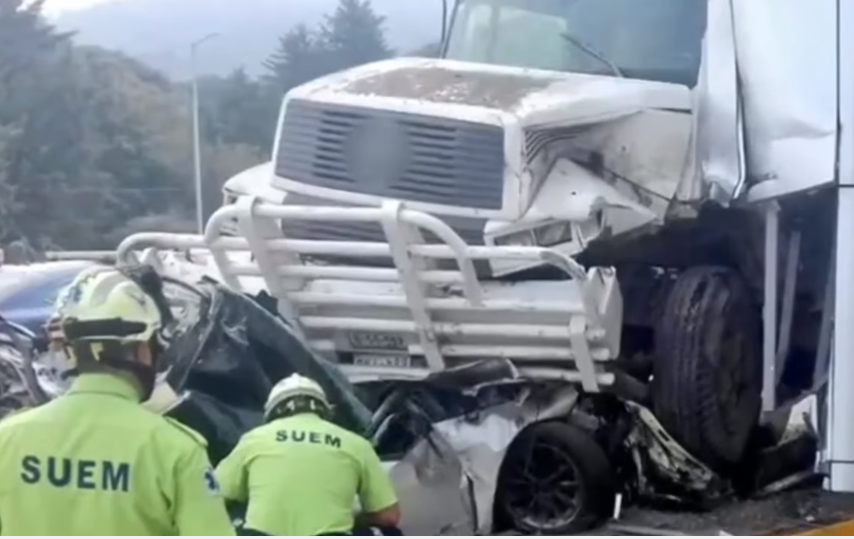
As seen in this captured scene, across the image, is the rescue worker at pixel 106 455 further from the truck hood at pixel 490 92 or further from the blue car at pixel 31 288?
the truck hood at pixel 490 92

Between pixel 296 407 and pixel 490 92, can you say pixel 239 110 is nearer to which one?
pixel 490 92

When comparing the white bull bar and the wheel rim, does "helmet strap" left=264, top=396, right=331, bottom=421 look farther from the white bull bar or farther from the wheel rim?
the wheel rim

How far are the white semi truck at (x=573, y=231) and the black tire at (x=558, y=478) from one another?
0.06 meters

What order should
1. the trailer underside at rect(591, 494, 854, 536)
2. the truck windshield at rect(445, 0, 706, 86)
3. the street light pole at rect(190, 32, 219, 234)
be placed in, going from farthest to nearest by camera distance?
the truck windshield at rect(445, 0, 706, 86), the street light pole at rect(190, 32, 219, 234), the trailer underside at rect(591, 494, 854, 536)

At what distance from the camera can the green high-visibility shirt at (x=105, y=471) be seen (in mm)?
2820

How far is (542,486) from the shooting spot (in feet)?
17.3

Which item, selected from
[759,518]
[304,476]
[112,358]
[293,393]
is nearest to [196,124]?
[293,393]

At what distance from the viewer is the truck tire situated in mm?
5324

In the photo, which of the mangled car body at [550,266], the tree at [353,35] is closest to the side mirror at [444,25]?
A: the mangled car body at [550,266]

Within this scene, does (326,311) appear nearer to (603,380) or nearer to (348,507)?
(603,380)

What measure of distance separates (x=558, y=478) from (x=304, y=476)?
1261mm

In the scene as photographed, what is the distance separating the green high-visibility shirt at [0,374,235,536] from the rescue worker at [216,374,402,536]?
1263 millimetres

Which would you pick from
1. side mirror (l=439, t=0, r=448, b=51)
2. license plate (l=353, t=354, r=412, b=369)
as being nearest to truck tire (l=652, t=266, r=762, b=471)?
license plate (l=353, t=354, r=412, b=369)

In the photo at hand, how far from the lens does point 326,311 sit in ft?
17.5
